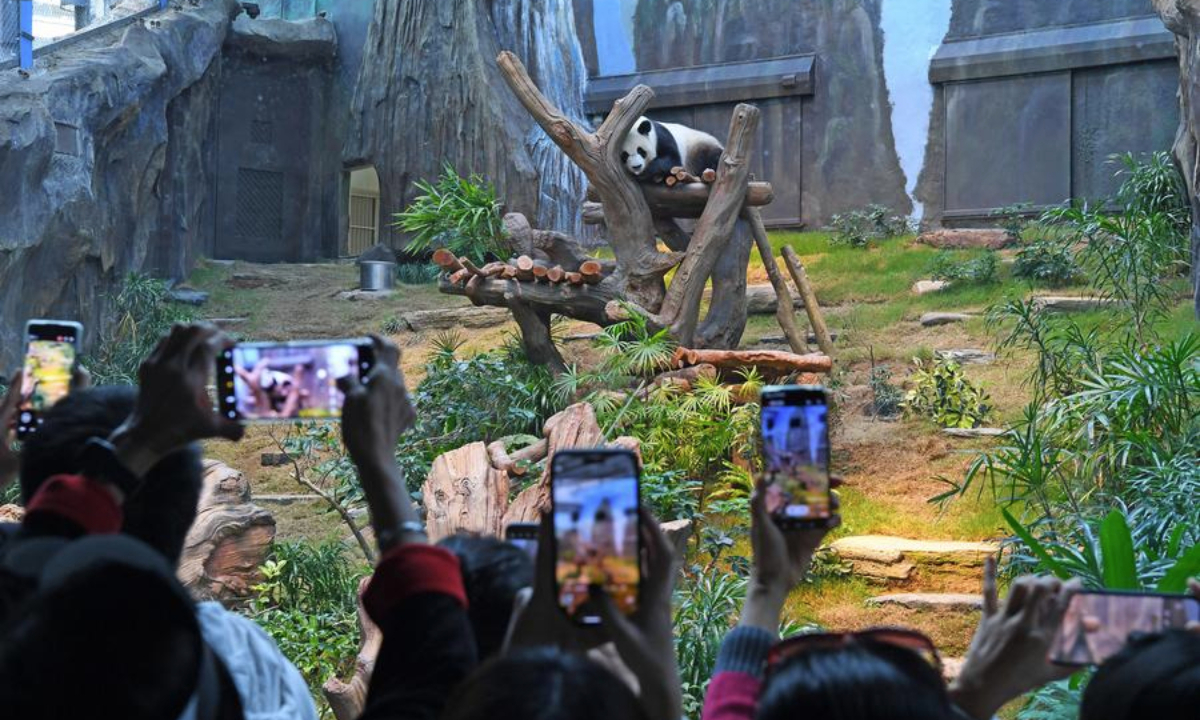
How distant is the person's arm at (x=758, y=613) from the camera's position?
4.33ft

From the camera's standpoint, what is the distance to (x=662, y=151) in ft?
27.9

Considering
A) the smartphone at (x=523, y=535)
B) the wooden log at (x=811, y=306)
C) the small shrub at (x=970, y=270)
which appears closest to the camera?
the smartphone at (x=523, y=535)

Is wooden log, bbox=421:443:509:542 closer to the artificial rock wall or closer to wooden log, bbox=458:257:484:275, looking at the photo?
wooden log, bbox=458:257:484:275

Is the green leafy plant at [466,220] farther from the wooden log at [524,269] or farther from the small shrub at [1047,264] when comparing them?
the small shrub at [1047,264]

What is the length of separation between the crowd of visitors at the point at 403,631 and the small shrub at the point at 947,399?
6.44m

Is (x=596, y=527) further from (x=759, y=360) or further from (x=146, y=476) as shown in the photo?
(x=759, y=360)

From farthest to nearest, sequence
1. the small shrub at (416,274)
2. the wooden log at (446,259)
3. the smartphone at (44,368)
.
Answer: the small shrub at (416,274)
the wooden log at (446,259)
the smartphone at (44,368)

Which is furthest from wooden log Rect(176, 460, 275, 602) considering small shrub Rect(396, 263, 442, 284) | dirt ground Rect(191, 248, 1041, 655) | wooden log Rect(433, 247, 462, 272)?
small shrub Rect(396, 263, 442, 284)

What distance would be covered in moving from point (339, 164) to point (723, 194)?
7.95 metres

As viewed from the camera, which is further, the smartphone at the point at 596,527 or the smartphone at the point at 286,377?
the smartphone at the point at 286,377

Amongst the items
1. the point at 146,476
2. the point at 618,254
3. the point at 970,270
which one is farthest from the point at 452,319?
the point at 146,476

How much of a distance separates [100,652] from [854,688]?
1.98 ft

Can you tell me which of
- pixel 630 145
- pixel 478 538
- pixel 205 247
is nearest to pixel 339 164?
pixel 205 247

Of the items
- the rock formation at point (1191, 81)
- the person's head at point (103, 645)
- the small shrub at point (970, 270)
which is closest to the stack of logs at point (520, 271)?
the rock formation at point (1191, 81)
